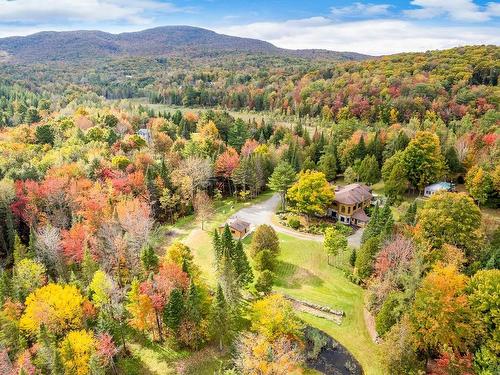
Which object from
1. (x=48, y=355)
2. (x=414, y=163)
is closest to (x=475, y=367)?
(x=48, y=355)

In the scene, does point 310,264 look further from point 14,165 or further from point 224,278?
point 14,165

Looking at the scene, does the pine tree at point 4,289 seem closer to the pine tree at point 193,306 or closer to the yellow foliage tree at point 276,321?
the pine tree at point 193,306

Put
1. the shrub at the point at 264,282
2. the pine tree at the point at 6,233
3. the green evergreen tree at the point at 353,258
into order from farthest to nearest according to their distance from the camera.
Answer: the pine tree at the point at 6,233 → the green evergreen tree at the point at 353,258 → the shrub at the point at 264,282

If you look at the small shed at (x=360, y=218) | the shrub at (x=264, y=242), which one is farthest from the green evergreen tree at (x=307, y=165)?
the shrub at (x=264, y=242)

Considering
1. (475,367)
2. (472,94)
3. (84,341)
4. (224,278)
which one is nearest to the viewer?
(475,367)

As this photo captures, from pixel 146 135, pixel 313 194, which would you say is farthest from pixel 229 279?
pixel 146 135
